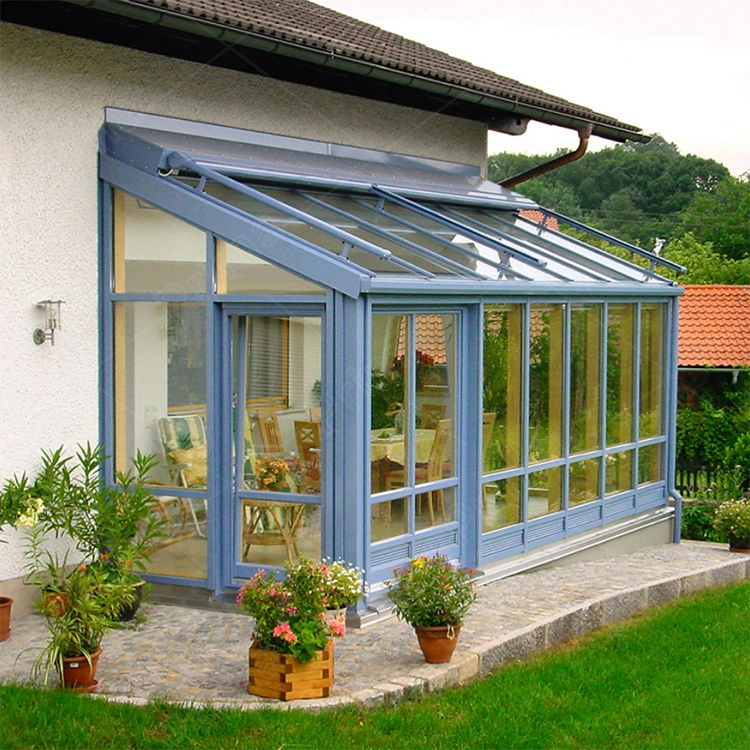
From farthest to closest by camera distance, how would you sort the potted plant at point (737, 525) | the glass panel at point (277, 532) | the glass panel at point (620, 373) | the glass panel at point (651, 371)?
1. the glass panel at point (651, 371)
2. the potted plant at point (737, 525)
3. the glass panel at point (620, 373)
4. the glass panel at point (277, 532)

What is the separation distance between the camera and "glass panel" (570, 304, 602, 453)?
450 inches

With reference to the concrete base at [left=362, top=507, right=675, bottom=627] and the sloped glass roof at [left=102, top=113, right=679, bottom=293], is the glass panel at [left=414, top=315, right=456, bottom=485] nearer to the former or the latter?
the sloped glass roof at [left=102, top=113, right=679, bottom=293]

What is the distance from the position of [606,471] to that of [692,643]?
3522mm

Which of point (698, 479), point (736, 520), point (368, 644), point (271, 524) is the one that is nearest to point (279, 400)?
point (271, 524)

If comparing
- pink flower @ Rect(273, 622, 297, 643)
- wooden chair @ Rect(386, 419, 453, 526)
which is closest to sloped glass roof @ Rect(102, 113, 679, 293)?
wooden chair @ Rect(386, 419, 453, 526)

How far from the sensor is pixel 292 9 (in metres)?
12.9

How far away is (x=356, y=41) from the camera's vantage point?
38.9ft

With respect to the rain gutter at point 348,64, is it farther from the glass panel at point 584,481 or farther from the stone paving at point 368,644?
the stone paving at point 368,644

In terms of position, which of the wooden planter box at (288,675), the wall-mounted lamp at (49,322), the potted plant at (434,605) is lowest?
the wooden planter box at (288,675)

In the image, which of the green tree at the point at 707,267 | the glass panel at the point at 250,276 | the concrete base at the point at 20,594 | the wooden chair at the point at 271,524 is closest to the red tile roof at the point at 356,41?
the glass panel at the point at 250,276

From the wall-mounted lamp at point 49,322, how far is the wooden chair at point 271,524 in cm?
194

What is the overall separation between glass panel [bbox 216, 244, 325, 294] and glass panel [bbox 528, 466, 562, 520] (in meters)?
3.43

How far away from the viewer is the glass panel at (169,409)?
8.97 meters

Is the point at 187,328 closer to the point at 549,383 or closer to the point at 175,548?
the point at 175,548
